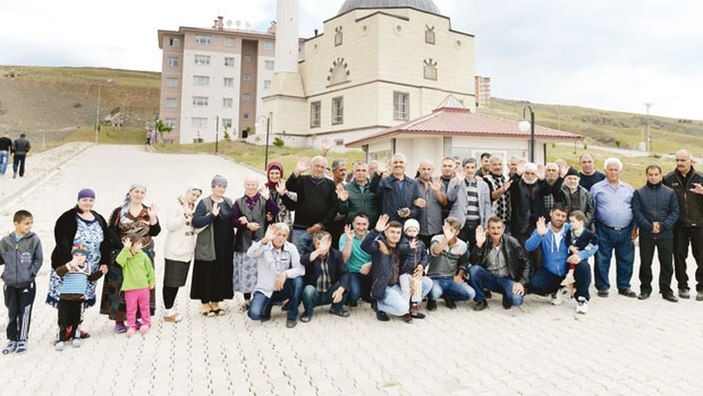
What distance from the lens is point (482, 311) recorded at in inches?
243

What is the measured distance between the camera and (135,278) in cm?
513

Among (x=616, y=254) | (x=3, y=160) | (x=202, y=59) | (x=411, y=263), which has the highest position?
(x=202, y=59)

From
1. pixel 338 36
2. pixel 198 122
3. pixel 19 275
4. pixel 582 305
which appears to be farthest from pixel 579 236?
pixel 198 122

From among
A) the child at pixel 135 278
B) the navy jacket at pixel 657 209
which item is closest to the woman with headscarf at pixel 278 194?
the child at pixel 135 278

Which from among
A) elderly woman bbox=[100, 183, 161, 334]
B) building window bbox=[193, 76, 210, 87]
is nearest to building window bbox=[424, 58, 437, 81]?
building window bbox=[193, 76, 210, 87]

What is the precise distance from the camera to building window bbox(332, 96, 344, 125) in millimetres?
35469

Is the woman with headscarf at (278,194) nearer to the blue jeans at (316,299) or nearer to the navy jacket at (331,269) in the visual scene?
the navy jacket at (331,269)

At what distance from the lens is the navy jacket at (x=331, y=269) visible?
5.81 metres

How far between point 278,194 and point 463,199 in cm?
263

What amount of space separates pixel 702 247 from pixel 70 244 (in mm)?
8195

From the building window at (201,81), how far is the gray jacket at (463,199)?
51.4 meters

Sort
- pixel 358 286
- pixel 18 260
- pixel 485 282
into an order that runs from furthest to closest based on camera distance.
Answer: pixel 485 282 < pixel 358 286 < pixel 18 260

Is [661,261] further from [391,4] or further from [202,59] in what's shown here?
[202,59]

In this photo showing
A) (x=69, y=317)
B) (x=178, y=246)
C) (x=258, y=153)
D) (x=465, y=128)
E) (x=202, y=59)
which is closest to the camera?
(x=69, y=317)
